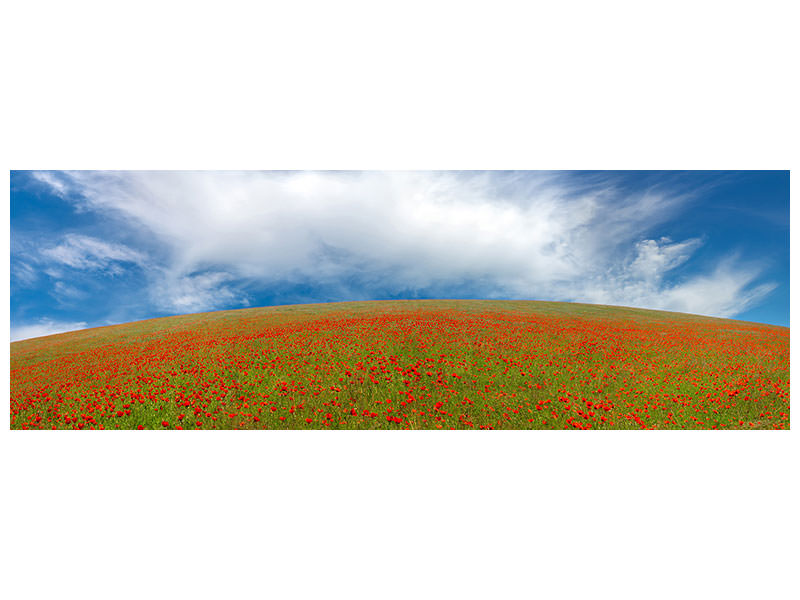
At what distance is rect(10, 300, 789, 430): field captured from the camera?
3.71 metres

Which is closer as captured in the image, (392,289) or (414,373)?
(414,373)

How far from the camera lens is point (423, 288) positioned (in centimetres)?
538

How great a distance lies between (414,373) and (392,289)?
63.9 inches

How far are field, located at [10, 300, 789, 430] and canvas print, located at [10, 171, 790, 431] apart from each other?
3cm

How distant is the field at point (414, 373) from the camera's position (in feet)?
12.2

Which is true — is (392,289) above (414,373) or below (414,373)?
above

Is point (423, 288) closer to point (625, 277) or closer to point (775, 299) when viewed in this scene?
point (625, 277)

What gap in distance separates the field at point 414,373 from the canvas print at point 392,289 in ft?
0.11

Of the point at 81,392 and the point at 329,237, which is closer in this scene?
the point at 81,392

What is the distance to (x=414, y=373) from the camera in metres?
4.41

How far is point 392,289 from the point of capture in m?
5.39

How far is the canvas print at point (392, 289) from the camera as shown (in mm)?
3881
